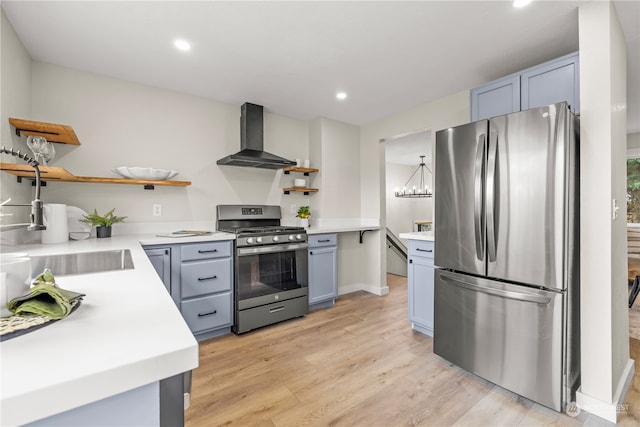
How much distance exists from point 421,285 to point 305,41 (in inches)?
88.2

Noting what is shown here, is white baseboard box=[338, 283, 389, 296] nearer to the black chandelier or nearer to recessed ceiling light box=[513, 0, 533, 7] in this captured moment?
recessed ceiling light box=[513, 0, 533, 7]

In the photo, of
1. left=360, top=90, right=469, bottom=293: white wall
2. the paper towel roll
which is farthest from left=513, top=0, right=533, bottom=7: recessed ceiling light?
the paper towel roll

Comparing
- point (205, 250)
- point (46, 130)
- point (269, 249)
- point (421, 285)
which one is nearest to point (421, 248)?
point (421, 285)

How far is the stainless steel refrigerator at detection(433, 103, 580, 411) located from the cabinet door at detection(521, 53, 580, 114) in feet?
1.41

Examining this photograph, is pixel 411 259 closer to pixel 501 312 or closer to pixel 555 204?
pixel 501 312

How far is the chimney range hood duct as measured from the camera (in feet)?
10.7

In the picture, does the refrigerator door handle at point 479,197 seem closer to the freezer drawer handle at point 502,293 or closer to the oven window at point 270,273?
the freezer drawer handle at point 502,293

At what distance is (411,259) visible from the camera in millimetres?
2818

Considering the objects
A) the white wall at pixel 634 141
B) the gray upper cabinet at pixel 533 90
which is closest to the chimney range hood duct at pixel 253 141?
the gray upper cabinet at pixel 533 90

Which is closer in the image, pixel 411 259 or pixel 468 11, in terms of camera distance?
pixel 468 11

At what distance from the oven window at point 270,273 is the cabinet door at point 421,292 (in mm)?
1115

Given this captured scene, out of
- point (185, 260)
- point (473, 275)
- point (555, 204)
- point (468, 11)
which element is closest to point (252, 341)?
point (185, 260)

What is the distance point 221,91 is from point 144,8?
124 centimetres

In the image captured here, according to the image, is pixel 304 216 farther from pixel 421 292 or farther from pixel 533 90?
pixel 533 90
